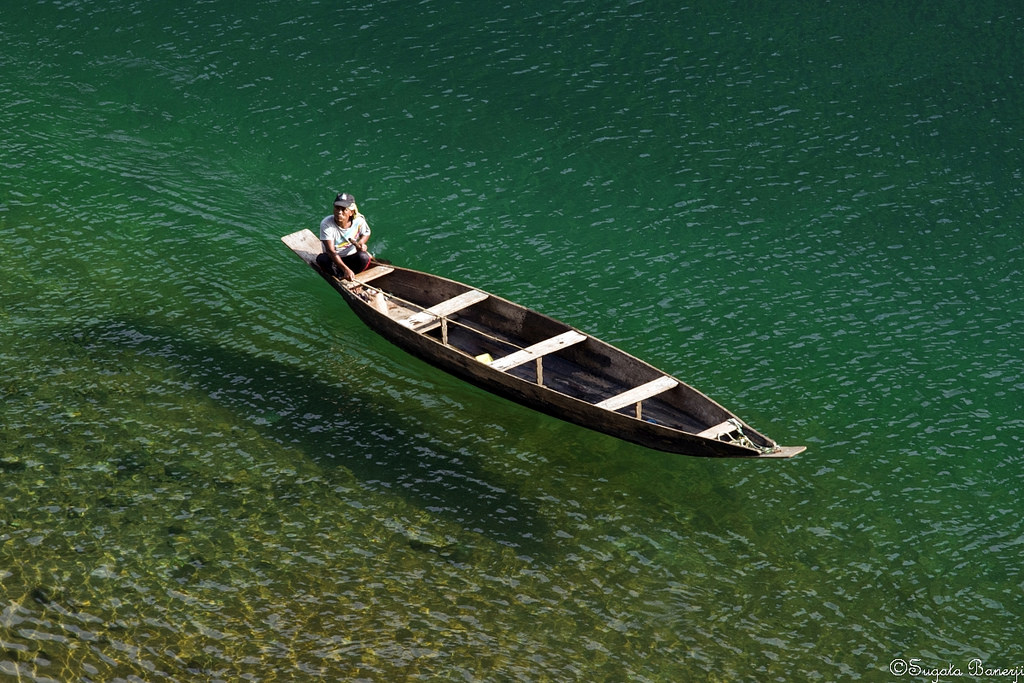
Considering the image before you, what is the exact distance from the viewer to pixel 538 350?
20.1m

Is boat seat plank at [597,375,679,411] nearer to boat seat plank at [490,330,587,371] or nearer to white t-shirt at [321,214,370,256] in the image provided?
boat seat plank at [490,330,587,371]

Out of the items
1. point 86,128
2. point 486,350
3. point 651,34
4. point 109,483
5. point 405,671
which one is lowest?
point 405,671

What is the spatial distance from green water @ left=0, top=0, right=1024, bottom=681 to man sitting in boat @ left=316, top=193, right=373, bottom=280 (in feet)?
3.48

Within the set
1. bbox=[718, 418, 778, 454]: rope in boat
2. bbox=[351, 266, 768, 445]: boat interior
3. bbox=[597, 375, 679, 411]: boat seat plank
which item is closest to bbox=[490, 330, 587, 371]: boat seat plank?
bbox=[351, 266, 768, 445]: boat interior

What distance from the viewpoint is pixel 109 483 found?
61.9 feet

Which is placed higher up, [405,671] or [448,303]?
[448,303]

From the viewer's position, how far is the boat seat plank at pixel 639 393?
1841 centimetres

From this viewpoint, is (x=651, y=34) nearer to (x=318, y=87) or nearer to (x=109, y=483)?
(x=318, y=87)

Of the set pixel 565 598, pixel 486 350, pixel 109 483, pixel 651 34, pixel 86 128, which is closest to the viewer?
pixel 565 598

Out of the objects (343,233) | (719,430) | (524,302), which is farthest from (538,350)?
(343,233)

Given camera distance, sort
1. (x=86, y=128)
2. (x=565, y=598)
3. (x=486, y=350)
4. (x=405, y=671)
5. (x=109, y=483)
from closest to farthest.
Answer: (x=405, y=671), (x=565, y=598), (x=109, y=483), (x=486, y=350), (x=86, y=128)

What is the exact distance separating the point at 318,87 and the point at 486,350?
12610 mm

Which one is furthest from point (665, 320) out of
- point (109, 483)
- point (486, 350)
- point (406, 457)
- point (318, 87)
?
point (318, 87)

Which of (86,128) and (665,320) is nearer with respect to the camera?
(665,320)
